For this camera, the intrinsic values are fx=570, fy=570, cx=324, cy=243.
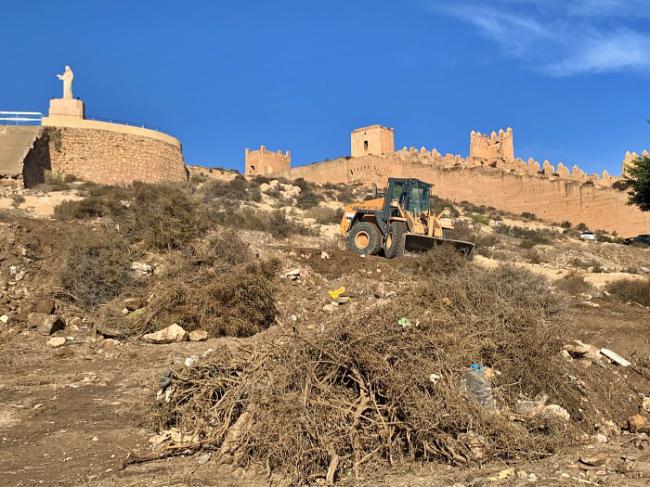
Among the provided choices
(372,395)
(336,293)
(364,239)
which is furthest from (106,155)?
(372,395)

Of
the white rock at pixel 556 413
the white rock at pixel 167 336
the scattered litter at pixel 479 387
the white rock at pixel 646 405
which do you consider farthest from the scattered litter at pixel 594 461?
the white rock at pixel 167 336

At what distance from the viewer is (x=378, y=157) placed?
A: 39688mm

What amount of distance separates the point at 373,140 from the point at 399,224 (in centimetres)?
2933

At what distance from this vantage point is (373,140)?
41.4 metres

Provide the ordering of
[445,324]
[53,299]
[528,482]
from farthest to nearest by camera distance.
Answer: [53,299] → [445,324] → [528,482]

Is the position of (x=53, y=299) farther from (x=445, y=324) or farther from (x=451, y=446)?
(x=451, y=446)

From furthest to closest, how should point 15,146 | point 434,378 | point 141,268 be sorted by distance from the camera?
point 15,146 < point 141,268 < point 434,378

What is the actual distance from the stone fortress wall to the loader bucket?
71.3 feet

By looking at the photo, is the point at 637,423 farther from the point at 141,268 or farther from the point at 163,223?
the point at 163,223

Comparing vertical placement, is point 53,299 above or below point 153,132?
below

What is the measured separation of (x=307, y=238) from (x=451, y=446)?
43.9 feet

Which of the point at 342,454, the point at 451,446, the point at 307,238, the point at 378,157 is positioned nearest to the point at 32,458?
the point at 342,454

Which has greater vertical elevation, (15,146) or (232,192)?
(15,146)

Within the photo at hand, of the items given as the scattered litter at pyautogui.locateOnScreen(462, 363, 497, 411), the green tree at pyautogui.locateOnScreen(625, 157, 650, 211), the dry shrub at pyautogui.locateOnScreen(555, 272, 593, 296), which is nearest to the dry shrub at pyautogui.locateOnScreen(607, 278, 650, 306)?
the dry shrub at pyautogui.locateOnScreen(555, 272, 593, 296)
